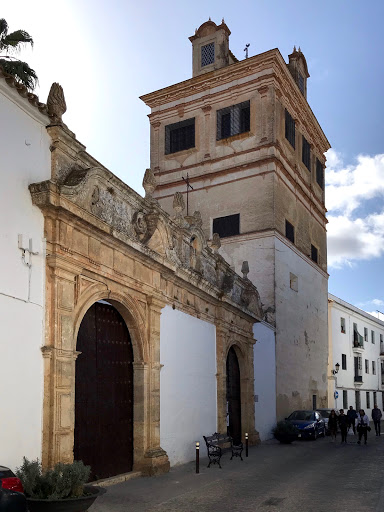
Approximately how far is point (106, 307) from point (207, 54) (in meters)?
21.2

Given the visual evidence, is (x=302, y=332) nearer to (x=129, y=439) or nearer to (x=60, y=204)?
(x=129, y=439)

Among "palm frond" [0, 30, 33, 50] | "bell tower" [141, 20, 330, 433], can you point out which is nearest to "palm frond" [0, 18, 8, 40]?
"palm frond" [0, 30, 33, 50]

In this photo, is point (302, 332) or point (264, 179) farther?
point (302, 332)

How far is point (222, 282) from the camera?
1941 cm

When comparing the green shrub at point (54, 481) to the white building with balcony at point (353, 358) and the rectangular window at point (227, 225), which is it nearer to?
the rectangular window at point (227, 225)

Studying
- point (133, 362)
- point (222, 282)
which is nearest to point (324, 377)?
point (222, 282)

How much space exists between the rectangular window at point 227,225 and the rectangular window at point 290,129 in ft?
15.7

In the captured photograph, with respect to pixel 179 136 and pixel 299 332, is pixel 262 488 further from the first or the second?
pixel 179 136

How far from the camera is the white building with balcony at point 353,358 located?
4006 centimetres

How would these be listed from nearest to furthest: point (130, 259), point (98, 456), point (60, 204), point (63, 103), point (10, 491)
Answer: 1. point (10, 491)
2. point (60, 204)
3. point (63, 103)
4. point (98, 456)
5. point (130, 259)

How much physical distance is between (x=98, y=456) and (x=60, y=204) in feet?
16.1

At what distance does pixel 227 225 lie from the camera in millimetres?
27172

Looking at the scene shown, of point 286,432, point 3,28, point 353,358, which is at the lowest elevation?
point 286,432

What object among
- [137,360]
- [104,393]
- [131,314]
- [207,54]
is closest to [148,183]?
[131,314]
